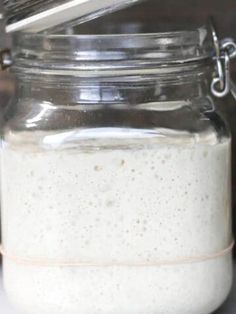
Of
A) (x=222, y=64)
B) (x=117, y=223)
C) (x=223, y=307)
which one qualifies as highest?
(x=222, y=64)

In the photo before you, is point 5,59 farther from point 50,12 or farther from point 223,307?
point 223,307

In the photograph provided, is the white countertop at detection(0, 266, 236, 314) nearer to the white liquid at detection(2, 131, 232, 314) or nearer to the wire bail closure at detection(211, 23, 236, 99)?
the white liquid at detection(2, 131, 232, 314)

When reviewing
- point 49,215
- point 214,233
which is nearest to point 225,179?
point 214,233

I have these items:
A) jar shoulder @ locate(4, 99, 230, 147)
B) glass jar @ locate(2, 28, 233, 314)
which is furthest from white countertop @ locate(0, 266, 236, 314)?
jar shoulder @ locate(4, 99, 230, 147)

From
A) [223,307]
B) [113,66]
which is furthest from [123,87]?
[223,307]

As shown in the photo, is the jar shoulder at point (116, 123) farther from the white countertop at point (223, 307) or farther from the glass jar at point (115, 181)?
the white countertop at point (223, 307)

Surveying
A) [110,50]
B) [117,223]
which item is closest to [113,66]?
[110,50]

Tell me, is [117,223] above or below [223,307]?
above
